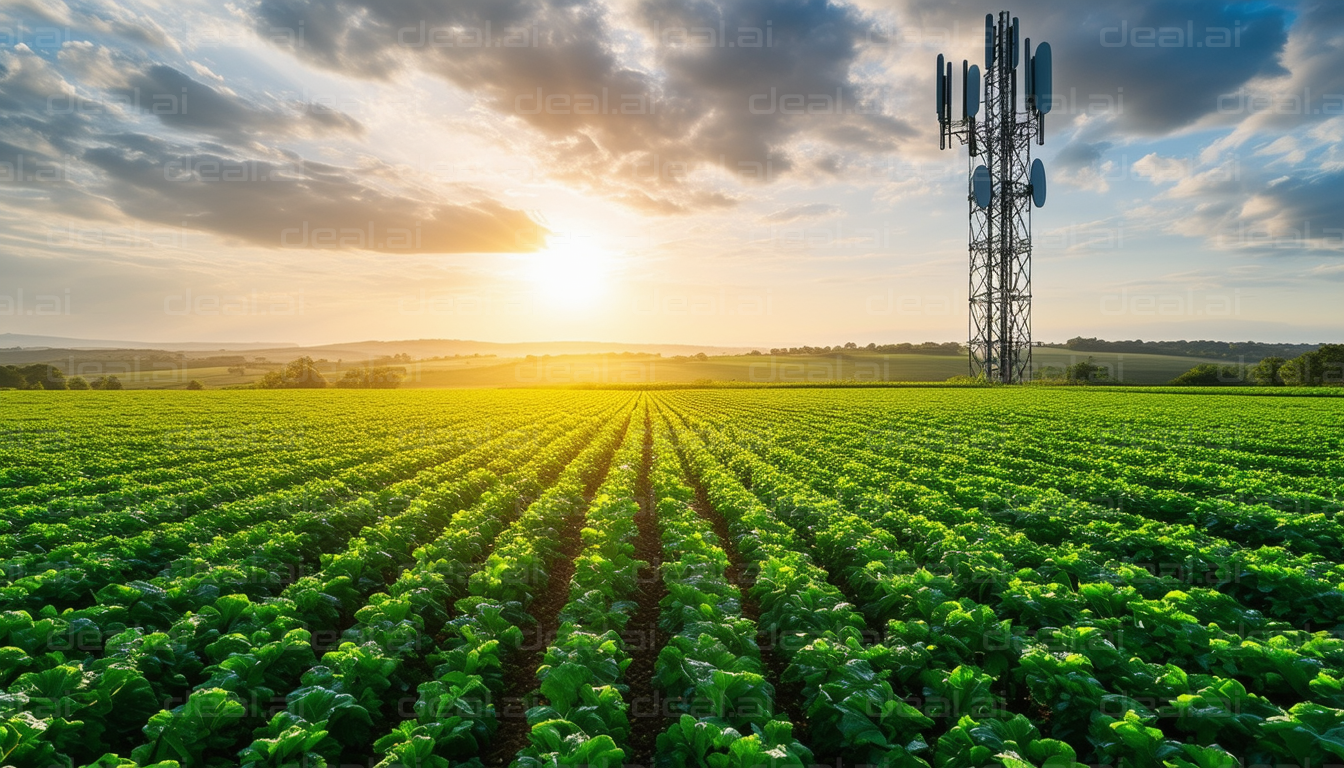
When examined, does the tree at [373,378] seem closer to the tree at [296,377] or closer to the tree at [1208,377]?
the tree at [296,377]

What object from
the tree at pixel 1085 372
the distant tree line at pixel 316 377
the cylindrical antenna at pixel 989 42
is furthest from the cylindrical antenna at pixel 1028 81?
the distant tree line at pixel 316 377

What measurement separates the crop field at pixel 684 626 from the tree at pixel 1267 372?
94.3 metres

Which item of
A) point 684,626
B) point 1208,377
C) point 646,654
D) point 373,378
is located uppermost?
point 373,378

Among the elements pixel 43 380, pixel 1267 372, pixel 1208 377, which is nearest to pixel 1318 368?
pixel 1267 372

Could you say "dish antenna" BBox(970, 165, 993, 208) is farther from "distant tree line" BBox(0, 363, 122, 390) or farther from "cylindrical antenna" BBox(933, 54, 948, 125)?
"distant tree line" BBox(0, 363, 122, 390)

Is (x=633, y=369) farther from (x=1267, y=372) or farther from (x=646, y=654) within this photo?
(x=646, y=654)

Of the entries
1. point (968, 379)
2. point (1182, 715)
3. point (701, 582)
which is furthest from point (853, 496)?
point (968, 379)

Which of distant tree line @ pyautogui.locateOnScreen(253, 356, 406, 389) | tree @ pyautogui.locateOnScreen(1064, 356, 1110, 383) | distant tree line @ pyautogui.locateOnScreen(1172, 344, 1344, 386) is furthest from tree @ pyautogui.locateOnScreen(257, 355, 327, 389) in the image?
distant tree line @ pyautogui.locateOnScreen(1172, 344, 1344, 386)

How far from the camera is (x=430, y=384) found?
134750 millimetres

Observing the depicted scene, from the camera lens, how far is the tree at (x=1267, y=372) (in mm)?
83312

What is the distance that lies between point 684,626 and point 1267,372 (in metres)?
116

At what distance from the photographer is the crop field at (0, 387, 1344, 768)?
4301 mm

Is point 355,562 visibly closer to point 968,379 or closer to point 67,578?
point 67,578

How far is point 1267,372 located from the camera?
84.3 meters
